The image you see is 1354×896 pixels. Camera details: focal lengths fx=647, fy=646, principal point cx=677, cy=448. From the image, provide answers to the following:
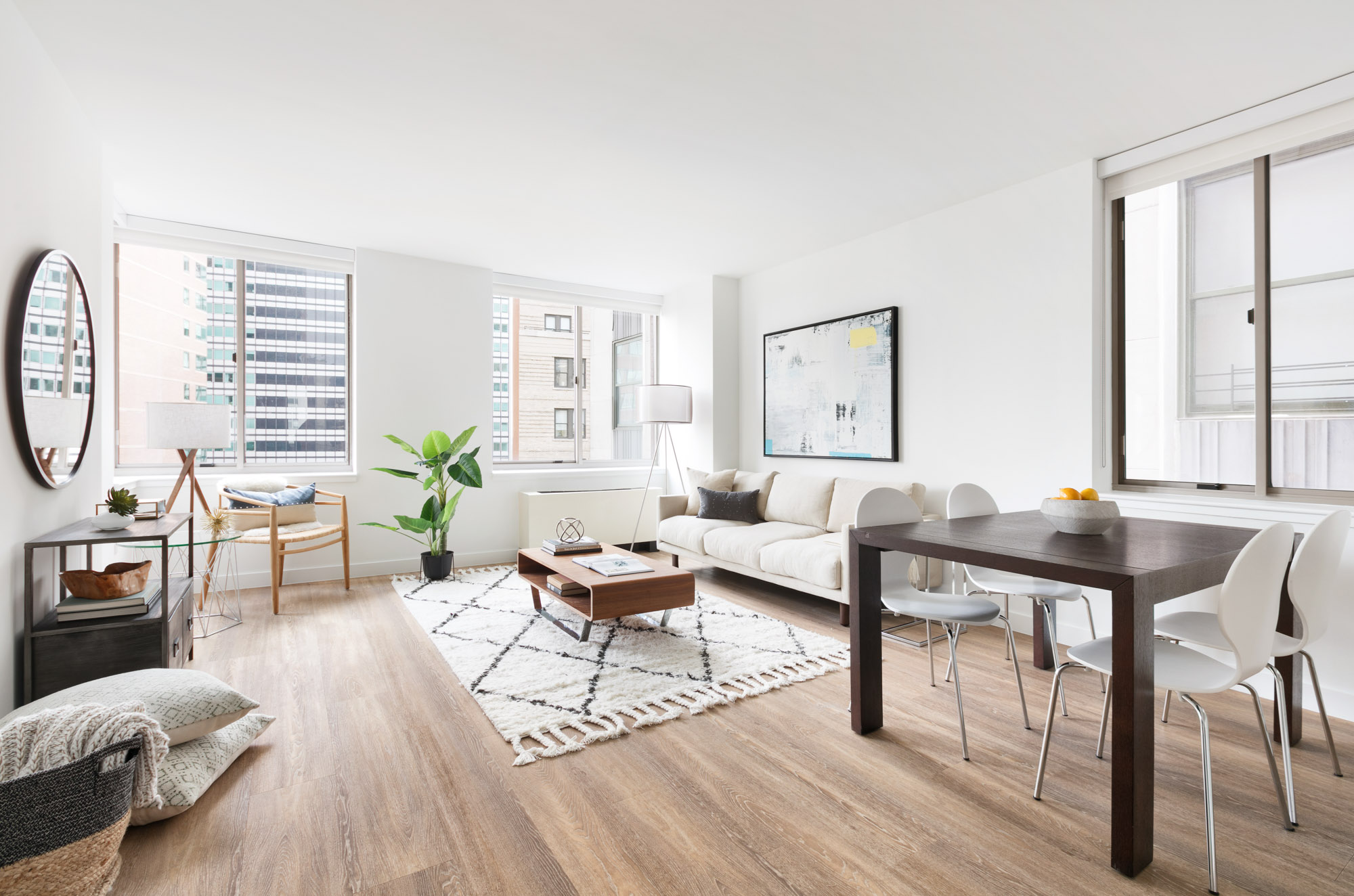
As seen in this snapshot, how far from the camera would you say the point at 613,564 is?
3586 mm

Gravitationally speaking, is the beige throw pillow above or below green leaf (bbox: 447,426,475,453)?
below

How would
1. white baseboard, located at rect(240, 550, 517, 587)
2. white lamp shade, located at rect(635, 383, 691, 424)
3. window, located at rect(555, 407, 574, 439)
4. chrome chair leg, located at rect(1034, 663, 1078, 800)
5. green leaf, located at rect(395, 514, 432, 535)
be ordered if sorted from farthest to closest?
window, located at rect(555, 407, 574, 439) → white lamp shade, located at rect(635, 383, 691, 424) → green leaf, located at rect(395, 514, 432, 535) → white baseboard, located at rect(240, 550, 517, 587) → chrome chair leg, located at rect(1034, 663, 1078, 800)

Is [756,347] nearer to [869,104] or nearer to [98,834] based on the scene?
[869,104]

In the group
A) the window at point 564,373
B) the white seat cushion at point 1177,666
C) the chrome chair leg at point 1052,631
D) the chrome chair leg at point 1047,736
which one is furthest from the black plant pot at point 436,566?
the white seat cushion at point 1177,666

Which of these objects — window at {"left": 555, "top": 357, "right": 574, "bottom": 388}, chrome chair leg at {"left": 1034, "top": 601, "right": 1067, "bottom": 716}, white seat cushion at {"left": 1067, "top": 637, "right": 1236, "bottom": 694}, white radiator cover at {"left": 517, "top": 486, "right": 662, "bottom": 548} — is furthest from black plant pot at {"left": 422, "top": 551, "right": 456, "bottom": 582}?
white seat cushion at {"left": 1067, "top": 637, "right": 1236, "bottom": 694}

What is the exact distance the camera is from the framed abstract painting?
14.9 feet

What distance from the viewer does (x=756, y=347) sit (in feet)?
18.9

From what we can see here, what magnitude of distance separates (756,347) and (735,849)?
4.53 meters

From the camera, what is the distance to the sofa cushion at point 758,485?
5.20m

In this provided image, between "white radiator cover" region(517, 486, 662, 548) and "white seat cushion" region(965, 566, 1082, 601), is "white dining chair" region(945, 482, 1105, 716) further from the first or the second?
"white radiator cover" region(517, 486, 662, 548)

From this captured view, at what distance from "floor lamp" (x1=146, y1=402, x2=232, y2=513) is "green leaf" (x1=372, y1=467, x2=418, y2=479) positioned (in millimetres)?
1032

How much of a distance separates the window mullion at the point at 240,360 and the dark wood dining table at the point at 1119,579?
4.72 metres

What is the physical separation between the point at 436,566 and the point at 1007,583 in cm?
388

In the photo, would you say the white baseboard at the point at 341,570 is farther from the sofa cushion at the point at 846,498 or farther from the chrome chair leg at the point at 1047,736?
the chrome chair leg at the point at 1047,736
